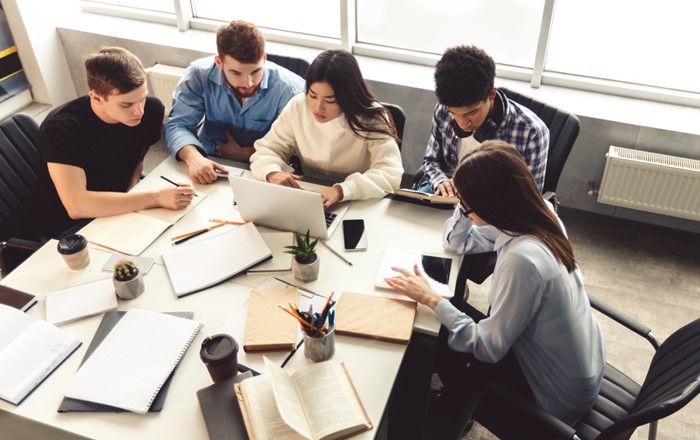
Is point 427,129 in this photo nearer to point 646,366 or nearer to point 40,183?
point 646,366

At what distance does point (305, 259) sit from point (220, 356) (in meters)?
0.47

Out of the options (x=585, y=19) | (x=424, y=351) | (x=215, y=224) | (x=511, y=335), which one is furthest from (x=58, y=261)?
(x=585, y=19)

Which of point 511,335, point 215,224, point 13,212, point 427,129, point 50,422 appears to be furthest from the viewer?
point 427,129

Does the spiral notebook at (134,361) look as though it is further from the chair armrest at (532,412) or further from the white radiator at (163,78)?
the white radiator at (163,78)

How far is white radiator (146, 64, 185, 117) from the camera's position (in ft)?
12.7

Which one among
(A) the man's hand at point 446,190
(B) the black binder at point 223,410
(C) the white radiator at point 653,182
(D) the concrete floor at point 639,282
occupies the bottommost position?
(D) the concrete floor at point 639,282

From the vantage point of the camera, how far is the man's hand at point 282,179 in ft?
7.72

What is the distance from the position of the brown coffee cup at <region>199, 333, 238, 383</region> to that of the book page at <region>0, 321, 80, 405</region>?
450mm

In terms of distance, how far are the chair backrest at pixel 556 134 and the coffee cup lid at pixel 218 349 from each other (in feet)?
5.15

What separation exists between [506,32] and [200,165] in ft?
6.61

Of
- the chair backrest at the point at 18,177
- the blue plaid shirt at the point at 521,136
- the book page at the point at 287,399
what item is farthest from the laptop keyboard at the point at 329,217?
the chair backrest at the point at 18,177

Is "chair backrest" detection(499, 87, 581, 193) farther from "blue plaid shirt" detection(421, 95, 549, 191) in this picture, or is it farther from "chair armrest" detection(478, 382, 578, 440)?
"chair armrest" detection(478, 382, 578, 440)

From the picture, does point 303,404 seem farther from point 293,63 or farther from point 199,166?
point 293,63

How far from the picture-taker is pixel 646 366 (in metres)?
2.64
